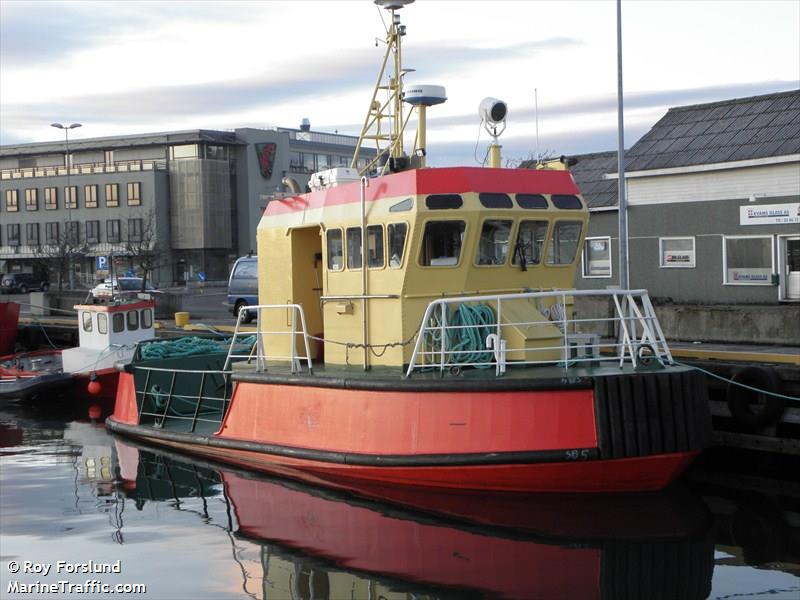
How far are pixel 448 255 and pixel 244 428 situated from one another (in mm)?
4010

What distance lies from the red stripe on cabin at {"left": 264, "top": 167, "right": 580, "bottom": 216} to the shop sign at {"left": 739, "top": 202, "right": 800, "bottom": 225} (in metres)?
10.9

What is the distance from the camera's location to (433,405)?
36.7 feet

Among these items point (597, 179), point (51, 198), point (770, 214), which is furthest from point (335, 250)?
point (51, 198)

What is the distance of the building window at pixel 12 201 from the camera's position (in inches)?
2901

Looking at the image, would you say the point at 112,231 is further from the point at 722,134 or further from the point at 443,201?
the point at 443,201

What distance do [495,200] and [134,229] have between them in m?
60.8

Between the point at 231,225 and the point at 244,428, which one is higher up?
the point at 231,225

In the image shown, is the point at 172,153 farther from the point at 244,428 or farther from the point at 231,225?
the point at 244,428

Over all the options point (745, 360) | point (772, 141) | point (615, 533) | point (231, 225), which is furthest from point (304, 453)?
point (231, 225)

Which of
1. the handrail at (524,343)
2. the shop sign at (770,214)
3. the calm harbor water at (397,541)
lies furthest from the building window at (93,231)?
the handrail at (524,343)

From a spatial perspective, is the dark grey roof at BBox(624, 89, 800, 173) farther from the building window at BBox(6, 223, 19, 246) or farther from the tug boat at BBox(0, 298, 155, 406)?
the building window at BBox(6, 223, 19, 246)

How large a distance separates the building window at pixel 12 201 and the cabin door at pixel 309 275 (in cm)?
6615

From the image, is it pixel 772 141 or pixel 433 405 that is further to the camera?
pixel 772 141

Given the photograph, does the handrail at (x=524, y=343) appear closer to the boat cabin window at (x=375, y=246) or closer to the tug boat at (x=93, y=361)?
the boat cabin window at (x=375, y=246)
